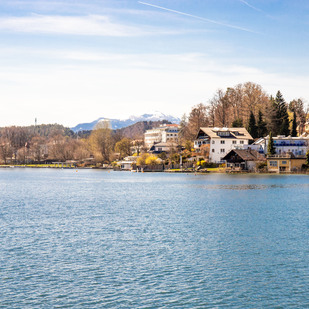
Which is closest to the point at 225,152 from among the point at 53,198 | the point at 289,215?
the point at 53,198

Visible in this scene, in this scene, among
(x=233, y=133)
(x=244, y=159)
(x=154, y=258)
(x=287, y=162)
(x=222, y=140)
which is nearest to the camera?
(x=154, y=258)

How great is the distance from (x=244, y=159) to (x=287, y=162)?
32.9 ft

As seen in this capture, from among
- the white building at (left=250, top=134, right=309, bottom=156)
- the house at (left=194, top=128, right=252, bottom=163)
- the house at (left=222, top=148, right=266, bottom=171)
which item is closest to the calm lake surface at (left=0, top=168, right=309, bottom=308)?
the house at (left=222, top=148, right=266, bottom=171)

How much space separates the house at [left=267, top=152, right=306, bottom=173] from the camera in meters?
101

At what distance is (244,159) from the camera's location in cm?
10512

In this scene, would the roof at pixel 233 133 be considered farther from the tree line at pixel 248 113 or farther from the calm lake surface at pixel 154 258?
the calm lake surface at pixel 154 258

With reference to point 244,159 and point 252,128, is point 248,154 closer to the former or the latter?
point 244,159

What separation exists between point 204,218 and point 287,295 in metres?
19.4

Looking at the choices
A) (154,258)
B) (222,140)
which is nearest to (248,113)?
(222,140)

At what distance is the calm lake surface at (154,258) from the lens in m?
17.1

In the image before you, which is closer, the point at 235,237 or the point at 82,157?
the point at 235,237

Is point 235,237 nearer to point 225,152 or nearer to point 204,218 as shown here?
point 204,218

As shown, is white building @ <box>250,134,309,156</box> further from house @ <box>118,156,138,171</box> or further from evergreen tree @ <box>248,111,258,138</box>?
house @ <box>118,156,138,171</box>

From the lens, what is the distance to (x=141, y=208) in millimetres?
43469
